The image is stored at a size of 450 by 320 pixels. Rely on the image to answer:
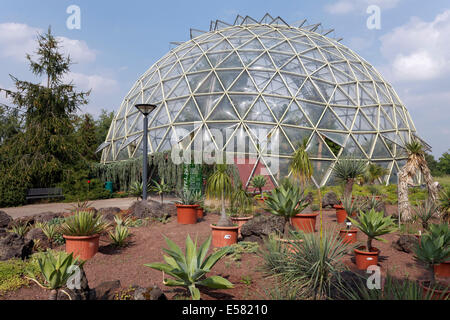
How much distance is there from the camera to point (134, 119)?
25.1m

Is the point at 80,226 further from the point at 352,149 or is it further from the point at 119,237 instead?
the point at 352,149

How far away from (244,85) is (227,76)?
161cm

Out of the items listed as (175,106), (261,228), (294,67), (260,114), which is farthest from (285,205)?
(294,67)

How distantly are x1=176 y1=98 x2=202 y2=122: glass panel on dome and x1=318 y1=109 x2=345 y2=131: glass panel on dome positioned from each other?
28.9ft

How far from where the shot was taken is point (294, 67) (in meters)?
22.6

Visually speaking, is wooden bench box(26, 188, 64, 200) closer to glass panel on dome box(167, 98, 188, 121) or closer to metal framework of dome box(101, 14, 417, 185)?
metal framework of dome box(101, 14, 417, 185)

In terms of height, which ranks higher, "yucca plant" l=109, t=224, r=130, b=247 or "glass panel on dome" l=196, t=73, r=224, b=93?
"glass panel on dome" l=196, t=73, r=224, b=93

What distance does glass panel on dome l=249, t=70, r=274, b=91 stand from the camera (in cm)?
2102

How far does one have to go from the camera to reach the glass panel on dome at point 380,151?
21578mm

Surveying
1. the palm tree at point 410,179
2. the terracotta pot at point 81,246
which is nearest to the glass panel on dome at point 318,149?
the palm tree at point 410,179

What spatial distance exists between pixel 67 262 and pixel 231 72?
768 inches

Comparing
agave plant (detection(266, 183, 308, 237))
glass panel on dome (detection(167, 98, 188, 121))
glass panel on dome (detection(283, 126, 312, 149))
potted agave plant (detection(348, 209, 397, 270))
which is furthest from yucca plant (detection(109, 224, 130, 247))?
glass panel on dome (detection(167, 98, 188, 121))

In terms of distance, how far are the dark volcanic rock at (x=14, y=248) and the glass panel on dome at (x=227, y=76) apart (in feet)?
54.1

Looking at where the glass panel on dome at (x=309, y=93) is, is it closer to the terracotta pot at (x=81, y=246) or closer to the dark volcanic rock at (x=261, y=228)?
the dark volcanic rock at (x=261, y=228)
